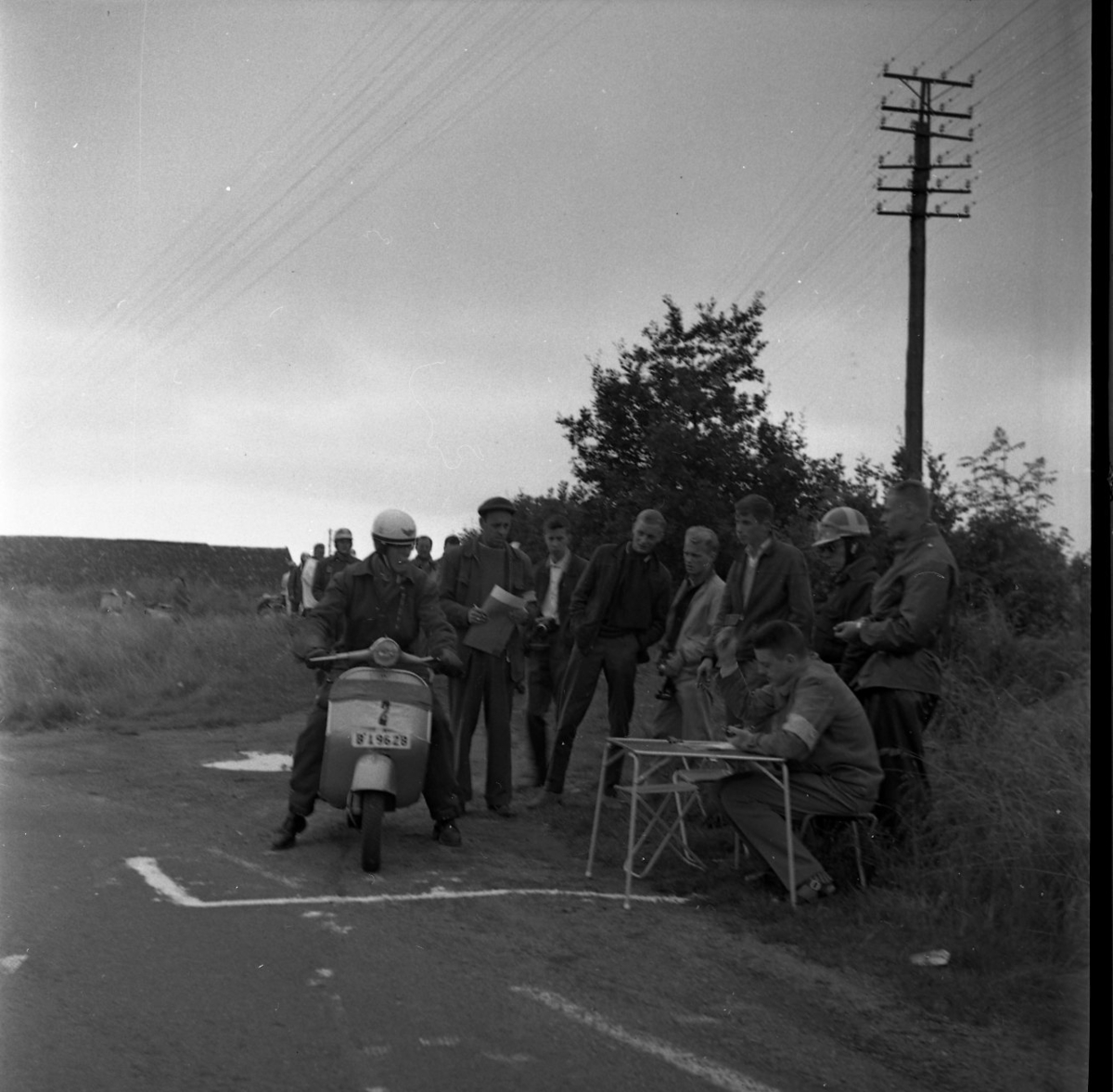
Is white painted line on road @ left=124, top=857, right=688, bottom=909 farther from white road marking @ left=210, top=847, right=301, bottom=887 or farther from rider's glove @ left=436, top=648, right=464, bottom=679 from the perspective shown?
rider's glove @ left=436, top=648, right=464, bottom=679

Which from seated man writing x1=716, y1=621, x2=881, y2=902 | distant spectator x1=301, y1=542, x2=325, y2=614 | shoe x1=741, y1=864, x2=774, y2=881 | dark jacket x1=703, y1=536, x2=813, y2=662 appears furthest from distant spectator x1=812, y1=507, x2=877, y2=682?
distant spectator x1=301, y1=542, x2=325, y2=614

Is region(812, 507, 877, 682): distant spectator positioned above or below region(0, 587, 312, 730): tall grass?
above

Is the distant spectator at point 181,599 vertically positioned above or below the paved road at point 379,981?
above

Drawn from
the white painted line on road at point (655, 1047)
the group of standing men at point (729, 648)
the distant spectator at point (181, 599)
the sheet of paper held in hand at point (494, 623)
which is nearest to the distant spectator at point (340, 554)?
the group of standing men at point (729, 648)

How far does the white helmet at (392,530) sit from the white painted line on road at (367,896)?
2113mm

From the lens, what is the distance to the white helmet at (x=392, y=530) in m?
8.21

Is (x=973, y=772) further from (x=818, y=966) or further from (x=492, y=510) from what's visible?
(x=492, y=510)

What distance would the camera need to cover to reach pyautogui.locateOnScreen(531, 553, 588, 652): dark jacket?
1049 cm

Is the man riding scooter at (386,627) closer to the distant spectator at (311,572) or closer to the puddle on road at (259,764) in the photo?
the puddle on road at (259,764)

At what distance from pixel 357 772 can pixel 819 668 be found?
8.14 feet

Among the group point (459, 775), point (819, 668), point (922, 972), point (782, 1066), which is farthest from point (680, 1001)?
point (459, 775)

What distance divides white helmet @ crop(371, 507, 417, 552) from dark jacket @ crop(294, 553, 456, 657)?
0.46 ft

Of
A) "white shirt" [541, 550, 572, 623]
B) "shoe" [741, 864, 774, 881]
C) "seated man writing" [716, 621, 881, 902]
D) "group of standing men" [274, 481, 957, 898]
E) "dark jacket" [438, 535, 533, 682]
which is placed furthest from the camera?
"white shirt" [541, 550, 572, 623]

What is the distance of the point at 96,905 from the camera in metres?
6.41
